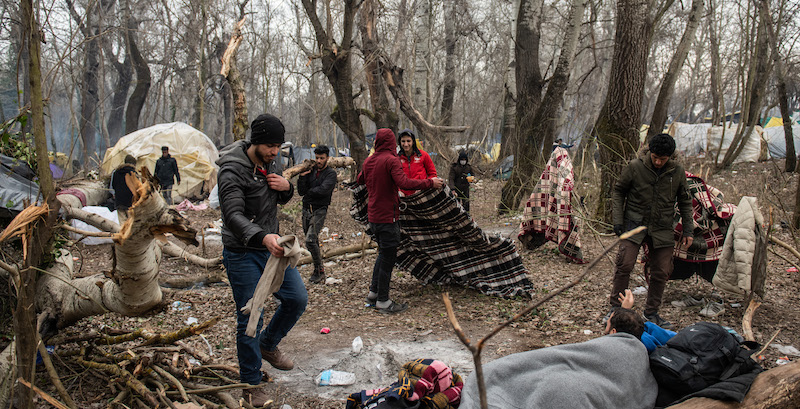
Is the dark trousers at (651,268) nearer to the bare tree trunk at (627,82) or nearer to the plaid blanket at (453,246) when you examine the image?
the plaid blanket at (453,246)

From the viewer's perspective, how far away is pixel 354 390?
3615mm

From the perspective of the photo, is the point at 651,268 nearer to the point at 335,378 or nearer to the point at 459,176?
the point at 335,378

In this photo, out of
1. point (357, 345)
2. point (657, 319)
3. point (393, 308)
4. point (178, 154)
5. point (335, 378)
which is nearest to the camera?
point (335, 378)

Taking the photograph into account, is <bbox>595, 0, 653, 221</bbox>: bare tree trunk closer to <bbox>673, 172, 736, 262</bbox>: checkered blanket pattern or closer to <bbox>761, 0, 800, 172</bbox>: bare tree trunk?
<bbox>673, 172, 736, 262</bbox>: checkered blanket pattern

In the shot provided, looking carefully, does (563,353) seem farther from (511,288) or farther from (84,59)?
(84,59)

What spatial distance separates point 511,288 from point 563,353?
2738 millimetres

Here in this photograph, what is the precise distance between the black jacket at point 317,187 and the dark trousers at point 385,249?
1.61m

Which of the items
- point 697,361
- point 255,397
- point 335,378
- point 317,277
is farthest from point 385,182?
point 697,361

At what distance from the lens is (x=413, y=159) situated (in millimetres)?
5891

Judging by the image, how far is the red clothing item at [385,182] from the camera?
16.0 feet

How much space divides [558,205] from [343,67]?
5123 millimetres

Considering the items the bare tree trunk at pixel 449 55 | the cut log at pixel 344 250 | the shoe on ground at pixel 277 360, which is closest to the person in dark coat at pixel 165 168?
the cut log at pixel 344 250

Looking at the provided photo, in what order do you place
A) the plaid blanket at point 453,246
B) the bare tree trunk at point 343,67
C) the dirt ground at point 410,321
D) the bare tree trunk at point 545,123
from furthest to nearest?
the bare tree trunk at point 343,67
the bare tree trunk at point 545,123
the plaid blanket at point 453,246
the dirt ground at point 410,321

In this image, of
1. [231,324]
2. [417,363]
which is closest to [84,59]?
[231,324]
